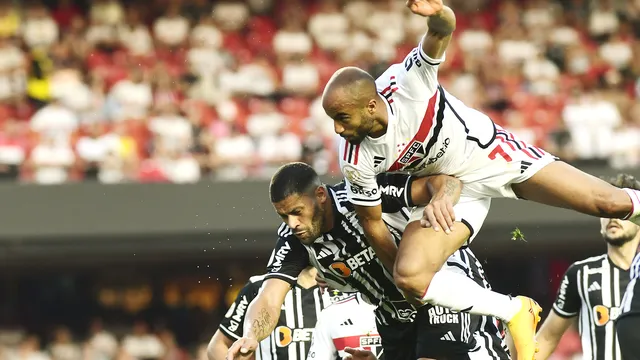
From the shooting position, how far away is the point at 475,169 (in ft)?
22.3

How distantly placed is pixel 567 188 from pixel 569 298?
7.05 ft

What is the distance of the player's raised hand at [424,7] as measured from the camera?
6172 millimetres

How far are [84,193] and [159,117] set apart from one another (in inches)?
63.9

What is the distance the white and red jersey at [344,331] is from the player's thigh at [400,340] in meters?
0.49

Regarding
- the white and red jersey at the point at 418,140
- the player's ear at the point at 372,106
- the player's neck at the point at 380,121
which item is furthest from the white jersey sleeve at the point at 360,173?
the player's ear at the point at 372,106

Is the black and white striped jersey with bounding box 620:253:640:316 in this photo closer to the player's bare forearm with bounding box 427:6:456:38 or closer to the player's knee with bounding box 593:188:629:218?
the player's knee with bounding box 593:188:629:218

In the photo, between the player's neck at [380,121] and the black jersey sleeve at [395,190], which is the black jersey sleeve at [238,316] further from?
the player's neck at [380,121]

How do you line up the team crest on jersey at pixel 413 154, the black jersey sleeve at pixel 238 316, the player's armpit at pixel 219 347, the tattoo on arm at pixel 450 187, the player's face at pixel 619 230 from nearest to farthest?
1. the team crest on jersey at pixel 413 154
2. the tattoo on arm at pixel 450 187
3. the player's armpit at pixel 219 347
4. the black jersey sleeve at pixel 238 316
5. the player's face at pixel 619 230

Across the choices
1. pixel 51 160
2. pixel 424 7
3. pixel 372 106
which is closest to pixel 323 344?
pixel 372 106

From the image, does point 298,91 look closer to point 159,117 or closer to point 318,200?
point 159,117

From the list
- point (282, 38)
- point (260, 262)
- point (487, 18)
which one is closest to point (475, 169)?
point (260, 262)

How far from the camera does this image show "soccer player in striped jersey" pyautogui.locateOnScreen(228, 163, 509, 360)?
267 inches

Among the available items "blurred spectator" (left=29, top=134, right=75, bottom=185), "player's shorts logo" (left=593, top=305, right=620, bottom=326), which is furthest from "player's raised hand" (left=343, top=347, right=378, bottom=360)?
"blurred spectator" (left=29, top=134, right=75, bottom=185)

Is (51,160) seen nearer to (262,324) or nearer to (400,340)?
(262,324)
